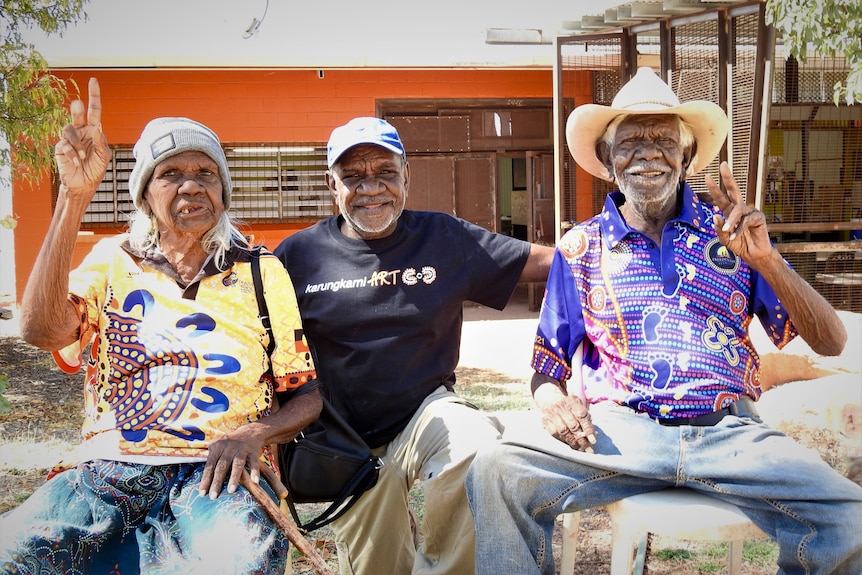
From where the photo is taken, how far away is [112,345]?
2391mm

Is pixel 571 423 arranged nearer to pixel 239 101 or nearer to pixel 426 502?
pixel 426 502

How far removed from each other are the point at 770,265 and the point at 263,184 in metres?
8.75

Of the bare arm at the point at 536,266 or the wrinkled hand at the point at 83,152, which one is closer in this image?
the wrinkled hand at the point at 83,152

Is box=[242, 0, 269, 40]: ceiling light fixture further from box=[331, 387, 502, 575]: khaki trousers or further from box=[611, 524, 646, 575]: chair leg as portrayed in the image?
box=[611, 524, 646, 575]: chair leg

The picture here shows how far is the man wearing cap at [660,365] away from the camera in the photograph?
7.49ft

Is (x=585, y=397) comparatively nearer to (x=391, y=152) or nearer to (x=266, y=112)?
(x=391, y=152)

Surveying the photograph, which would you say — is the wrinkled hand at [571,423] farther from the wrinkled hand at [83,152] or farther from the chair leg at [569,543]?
the wrinkled hand at [83,152]

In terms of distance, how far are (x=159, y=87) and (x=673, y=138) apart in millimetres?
8669

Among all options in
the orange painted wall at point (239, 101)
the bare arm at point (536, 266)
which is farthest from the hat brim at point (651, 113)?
the orange painted wall at point (239, 101)

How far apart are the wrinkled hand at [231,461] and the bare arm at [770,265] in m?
1.43

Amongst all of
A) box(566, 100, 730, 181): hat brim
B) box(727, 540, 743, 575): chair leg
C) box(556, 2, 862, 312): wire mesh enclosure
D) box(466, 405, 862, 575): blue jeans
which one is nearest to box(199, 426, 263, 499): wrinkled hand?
box(466, 405, 862, 575): blue jeans

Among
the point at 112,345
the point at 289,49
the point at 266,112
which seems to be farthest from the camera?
the point at 266,112

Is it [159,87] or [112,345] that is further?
[159,87]

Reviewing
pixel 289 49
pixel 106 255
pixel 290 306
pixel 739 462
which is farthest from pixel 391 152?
pixel 289 49
